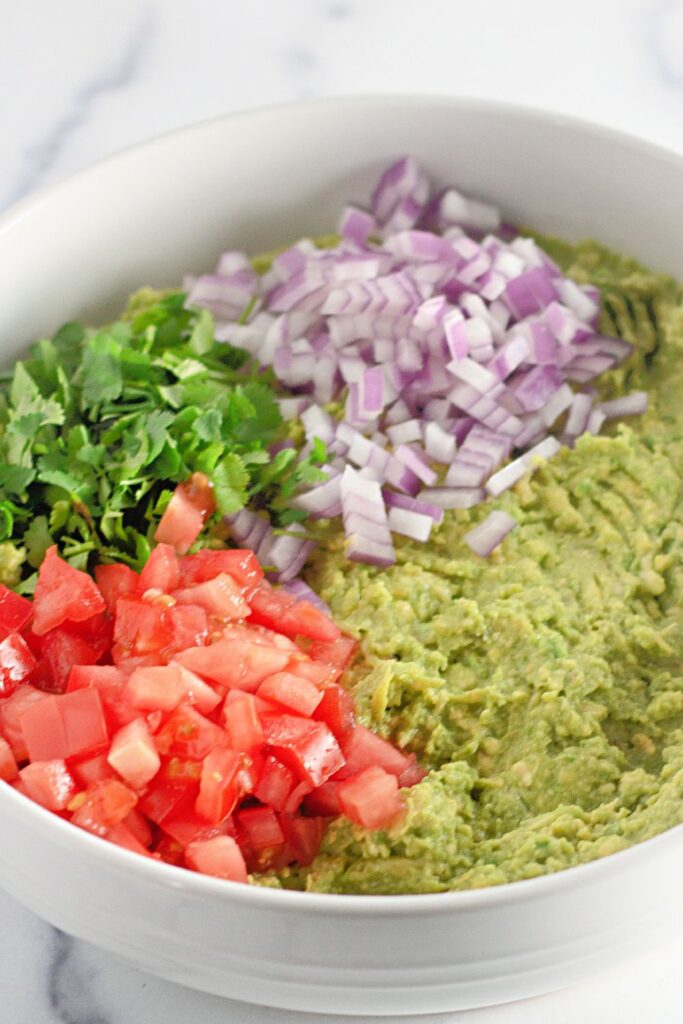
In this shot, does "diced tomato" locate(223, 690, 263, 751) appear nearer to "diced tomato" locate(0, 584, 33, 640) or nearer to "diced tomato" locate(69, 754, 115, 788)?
"diced tomato" locate(69, 754, 115, 788)

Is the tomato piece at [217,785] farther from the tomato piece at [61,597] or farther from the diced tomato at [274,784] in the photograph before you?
the tomato piece at [61,597]

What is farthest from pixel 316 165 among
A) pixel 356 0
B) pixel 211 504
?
pixel 356 0

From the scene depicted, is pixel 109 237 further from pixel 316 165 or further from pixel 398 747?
pixel 398 747

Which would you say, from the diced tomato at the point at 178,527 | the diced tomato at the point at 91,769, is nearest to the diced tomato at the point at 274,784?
the diced tomato at the point at 91,769

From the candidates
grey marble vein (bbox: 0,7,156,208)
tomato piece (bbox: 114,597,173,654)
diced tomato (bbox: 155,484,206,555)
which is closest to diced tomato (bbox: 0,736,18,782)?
tomato piece (bbox: 114,597,173,654)

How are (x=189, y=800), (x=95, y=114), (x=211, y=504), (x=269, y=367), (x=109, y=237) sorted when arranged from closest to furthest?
(x=189, y=800), (x=211, y=504), (x=269, y=367), (x=109, y=237), (x=95, y=114)

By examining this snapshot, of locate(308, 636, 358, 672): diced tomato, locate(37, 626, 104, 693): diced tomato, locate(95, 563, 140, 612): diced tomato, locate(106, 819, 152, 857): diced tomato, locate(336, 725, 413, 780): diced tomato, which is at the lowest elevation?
locate(336, 725, 413, 780): diced tomato

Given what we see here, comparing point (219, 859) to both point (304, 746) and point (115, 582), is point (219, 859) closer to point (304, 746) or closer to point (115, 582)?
point (304, 746)
